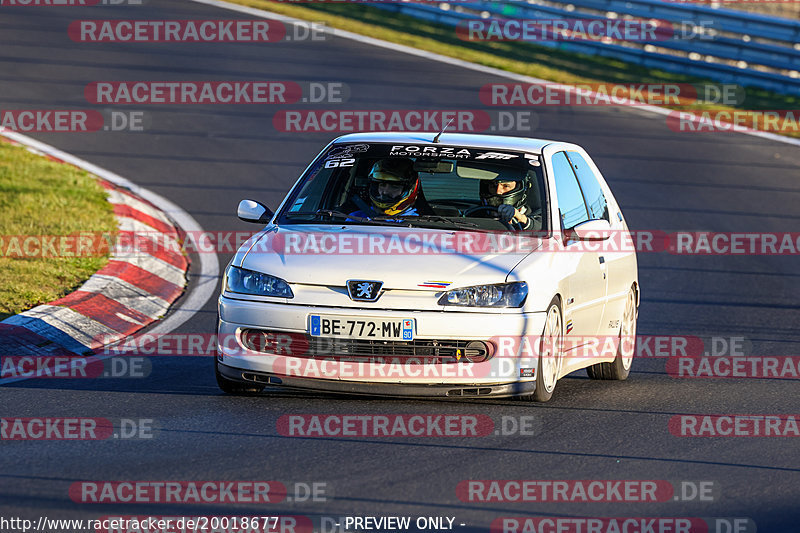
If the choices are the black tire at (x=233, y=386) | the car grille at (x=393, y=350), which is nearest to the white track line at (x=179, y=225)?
the black tire at (x=233, y=386)

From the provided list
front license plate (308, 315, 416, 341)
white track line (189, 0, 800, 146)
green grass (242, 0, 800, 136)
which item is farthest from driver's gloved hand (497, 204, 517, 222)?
green grass (242, 0, 800, 136)

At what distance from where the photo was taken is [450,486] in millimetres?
5898

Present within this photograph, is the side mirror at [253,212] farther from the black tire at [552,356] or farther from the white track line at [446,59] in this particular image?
the white track line at [446,59]

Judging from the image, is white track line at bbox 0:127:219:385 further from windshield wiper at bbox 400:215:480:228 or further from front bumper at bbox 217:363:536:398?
windshield wiper at bbox 400:215:480:228

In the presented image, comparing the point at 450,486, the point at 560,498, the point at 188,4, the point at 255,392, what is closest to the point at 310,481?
the point at 450,486

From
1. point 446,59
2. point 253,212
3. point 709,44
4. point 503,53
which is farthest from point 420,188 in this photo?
point 503,53

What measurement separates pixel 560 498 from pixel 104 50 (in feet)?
62.5

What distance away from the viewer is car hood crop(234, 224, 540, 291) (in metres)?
7.39

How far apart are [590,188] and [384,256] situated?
2411 millimetres

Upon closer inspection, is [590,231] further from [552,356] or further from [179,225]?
[179,225]

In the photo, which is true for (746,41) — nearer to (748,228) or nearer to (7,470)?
(748,228)

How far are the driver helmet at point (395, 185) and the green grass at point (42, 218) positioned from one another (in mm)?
2998

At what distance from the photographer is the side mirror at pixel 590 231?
8266 millimetres

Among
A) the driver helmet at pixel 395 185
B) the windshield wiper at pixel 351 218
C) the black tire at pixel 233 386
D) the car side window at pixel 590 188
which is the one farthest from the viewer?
the car side window at pixel 590 188
